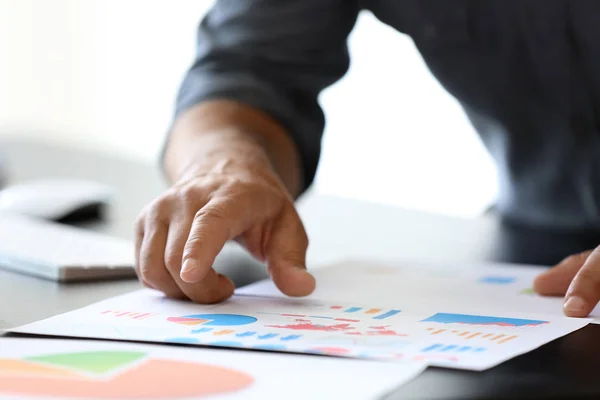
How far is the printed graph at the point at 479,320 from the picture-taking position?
0.64m

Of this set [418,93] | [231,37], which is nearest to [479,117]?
[231,37]

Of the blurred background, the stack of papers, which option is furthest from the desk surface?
the blurred background

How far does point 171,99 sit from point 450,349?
3.03 metres

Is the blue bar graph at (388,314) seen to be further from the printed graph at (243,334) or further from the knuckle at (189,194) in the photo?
the knuckle at (189,194)

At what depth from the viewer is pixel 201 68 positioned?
1.16 meters

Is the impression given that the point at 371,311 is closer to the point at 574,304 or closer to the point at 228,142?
the point at 574,304

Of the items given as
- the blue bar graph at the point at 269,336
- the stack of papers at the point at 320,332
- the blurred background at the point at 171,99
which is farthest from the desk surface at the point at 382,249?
the blurred background at the point at 171,99

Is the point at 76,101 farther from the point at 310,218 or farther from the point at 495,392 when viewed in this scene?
the point at 495,392

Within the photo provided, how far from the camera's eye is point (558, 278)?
759 millimetres

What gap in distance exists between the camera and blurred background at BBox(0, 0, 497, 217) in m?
2.87

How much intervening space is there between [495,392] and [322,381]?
0.30ft

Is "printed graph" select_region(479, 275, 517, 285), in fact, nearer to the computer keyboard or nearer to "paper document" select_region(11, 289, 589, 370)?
"paper document" select_region(11, 289, 589, 370)

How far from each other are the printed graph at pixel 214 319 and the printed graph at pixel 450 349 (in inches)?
5.5

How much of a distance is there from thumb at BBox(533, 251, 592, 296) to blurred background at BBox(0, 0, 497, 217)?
70.4 inches
